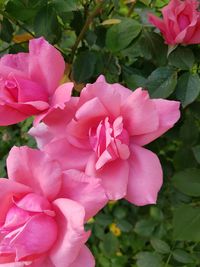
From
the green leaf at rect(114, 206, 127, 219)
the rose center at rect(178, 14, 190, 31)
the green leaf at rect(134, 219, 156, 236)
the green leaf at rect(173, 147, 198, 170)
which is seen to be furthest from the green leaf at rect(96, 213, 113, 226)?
the rose center at rect(178, 14, 190, 31)

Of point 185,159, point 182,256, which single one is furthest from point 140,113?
point 182,256

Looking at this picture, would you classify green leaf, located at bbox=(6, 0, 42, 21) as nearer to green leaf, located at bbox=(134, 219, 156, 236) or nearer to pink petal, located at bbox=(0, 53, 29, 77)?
pink petal, located at bbox=(0, 53, 29, 77)

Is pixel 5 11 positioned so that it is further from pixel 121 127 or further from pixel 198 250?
pixel 198 250

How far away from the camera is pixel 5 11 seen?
0.73 m

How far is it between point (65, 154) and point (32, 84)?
0.31ft

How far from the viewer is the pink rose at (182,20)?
66cm

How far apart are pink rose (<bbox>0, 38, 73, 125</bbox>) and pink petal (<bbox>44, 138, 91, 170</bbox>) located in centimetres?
3

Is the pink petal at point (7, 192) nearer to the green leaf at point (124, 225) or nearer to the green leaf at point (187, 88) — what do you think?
the green leaf at point (187, 88)

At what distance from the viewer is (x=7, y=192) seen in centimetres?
53

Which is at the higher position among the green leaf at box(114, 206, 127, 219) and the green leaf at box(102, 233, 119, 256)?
the green leaf at box(114, 206, 127, 219)

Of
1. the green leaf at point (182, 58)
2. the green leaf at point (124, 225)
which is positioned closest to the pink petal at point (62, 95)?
the green leaf at point (182, 58)

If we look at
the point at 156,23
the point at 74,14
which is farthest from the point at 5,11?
the point at 156,23

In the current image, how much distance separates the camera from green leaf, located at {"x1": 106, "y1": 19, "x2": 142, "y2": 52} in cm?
70

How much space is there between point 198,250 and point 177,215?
184mm
